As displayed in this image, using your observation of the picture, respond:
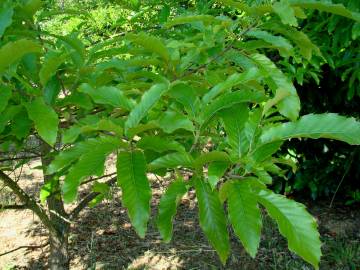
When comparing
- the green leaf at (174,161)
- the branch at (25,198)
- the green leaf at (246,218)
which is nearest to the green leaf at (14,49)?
the green leaf at (174,161)

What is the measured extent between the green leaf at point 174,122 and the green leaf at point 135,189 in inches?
3.3

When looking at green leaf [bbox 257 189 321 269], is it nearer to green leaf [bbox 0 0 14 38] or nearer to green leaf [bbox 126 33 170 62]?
green leaf [bbox 126 33 170 62]

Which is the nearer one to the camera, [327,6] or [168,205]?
[168,205]

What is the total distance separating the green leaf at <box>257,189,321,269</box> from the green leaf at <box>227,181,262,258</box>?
24 mm

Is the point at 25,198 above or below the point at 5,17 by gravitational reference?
below

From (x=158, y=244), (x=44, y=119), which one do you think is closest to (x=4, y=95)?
(x=44, y=119)

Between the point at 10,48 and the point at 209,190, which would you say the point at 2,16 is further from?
the point at 209,190

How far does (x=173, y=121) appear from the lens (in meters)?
0.91

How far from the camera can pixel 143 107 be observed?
902mm

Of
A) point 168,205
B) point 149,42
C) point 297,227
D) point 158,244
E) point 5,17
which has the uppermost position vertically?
point 5,17

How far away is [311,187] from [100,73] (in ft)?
11.4

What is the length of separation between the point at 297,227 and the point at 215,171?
198mm

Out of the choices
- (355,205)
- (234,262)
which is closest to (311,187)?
(355,205)

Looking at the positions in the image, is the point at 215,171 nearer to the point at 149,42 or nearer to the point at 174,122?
the point at 174,122
